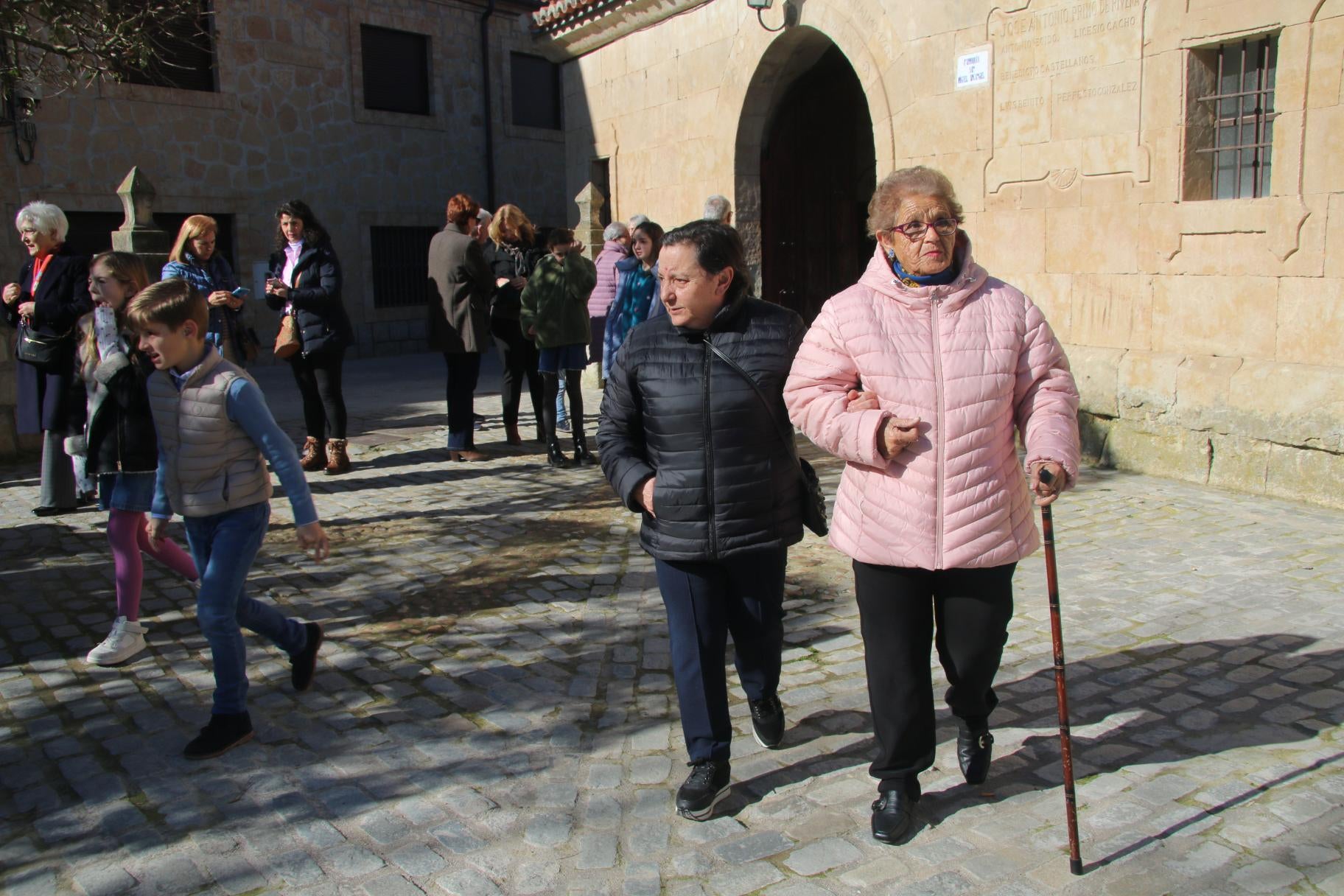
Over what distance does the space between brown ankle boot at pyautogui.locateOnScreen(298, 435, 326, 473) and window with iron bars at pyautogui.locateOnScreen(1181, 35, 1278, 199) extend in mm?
6220

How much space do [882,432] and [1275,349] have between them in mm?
5054

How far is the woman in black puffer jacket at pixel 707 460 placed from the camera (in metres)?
3.14

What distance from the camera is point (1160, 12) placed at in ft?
23.3

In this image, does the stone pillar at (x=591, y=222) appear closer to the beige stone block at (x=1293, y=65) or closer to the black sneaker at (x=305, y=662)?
the beige stone block at (x=1293, y=65)

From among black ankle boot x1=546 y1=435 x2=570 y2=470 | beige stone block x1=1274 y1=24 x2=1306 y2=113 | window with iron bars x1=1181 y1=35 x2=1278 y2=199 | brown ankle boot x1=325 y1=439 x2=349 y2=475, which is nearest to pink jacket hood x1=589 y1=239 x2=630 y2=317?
black ankle boot x1=546 y1=435 x2=570 y2=470

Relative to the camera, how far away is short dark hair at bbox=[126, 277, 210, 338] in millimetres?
3693

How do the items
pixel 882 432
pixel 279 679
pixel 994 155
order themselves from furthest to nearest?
pixel 994 155 → pixel 279 679 → pixel 882 432

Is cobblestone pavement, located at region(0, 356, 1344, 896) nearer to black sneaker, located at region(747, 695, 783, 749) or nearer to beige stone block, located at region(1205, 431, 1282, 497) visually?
black sneaker, located at region(747, 695, 783, 749)

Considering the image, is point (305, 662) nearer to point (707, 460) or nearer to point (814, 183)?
point (707, 460)

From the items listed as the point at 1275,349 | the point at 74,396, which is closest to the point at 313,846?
the point at 74,396

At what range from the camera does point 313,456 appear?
8398 millimetres

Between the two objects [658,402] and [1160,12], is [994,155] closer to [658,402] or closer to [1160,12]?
[1160,12]

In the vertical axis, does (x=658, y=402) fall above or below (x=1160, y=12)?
below

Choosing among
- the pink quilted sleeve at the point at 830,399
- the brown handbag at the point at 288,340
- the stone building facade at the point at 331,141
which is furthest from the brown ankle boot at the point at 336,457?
the stone building facade at the point at 331,141
